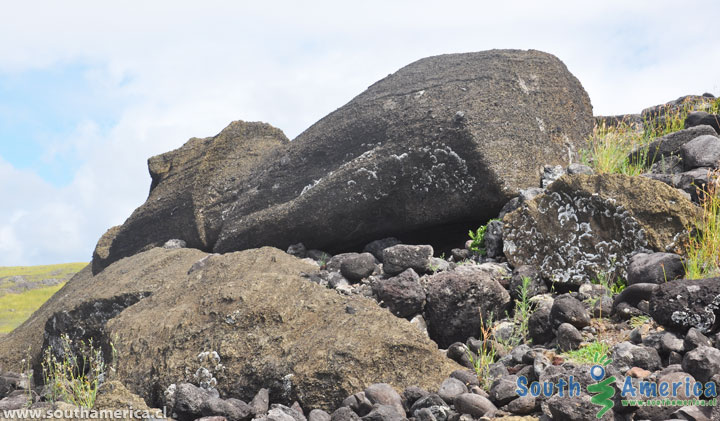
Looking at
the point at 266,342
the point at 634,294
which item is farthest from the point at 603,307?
the point at 266,342

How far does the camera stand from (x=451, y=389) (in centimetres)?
561

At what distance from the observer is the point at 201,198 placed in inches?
501

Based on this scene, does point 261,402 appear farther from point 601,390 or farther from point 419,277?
point 419,277

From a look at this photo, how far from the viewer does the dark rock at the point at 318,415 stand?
5520 millimetres

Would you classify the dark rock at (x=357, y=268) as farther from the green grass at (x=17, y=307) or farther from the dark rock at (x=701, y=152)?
the green grass at (x=17, y=307)

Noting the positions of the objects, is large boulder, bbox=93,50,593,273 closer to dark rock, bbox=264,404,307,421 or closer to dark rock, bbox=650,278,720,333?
dark rock, bbox=650,278,720,333

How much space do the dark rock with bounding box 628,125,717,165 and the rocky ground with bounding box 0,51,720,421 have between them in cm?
3

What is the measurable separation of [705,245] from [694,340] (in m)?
2.11

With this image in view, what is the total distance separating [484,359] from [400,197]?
4037 mm

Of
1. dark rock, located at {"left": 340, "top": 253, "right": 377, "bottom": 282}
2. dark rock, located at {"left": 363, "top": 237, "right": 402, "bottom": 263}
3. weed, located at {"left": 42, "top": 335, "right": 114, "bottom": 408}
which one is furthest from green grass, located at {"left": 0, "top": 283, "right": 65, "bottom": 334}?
dark rock, located at {"left": 340, "top": 253, "right": 377, "bottom": 282}

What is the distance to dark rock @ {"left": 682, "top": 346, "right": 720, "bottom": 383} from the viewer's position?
4969mm

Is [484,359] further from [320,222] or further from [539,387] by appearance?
[320,222]

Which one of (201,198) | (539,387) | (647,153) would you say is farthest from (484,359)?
(201,198)

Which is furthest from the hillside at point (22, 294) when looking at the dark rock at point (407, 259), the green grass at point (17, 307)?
the dark rock at point (407, 259)
